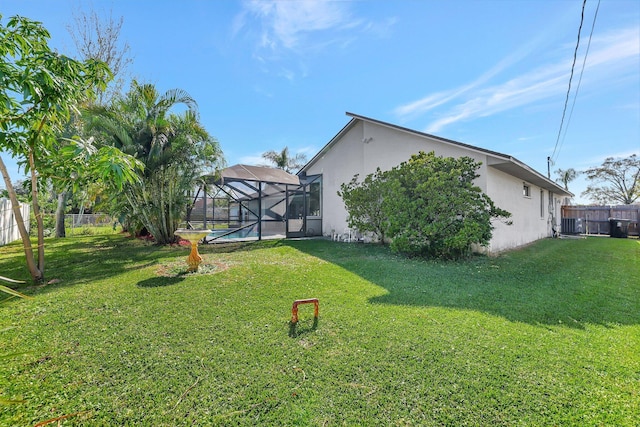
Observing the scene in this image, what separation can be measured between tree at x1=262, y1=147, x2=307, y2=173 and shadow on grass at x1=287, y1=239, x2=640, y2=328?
2629 cm

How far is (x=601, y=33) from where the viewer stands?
745 centimetres

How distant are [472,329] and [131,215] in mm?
11974

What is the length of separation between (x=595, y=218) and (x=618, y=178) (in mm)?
19857

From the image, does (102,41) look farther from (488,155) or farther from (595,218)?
(595,218)

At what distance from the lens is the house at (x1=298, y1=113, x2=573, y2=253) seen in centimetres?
969

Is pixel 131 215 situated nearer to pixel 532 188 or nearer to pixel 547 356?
pixel 547 356

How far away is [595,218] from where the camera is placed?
65.7ft

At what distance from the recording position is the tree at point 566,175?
3812cm

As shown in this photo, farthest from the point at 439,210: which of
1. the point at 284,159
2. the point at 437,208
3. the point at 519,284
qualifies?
the point at 284,159

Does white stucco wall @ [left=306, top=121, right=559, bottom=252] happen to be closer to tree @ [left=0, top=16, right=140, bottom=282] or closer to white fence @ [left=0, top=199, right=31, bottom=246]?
tree @ [left=0, top=16, right=140, bottom=282]

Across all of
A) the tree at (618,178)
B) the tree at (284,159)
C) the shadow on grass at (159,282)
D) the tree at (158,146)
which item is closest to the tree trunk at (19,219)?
the shadow on grass at (159,282)

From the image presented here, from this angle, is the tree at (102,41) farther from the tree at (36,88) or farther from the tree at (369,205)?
the tree at (369,205)

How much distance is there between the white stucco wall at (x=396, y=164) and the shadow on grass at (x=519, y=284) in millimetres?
2397

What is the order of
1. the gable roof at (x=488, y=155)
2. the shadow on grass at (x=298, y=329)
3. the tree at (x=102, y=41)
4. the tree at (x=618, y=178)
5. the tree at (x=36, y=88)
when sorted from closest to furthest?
1. the tree at (x=36, y=88)
2. the shadow on grass at (x=298, y=329)
3. the gable roof at (x=488, y=155)
4. the tree at (x=102, y=41)
5. the tree at (x=618, y=178)
